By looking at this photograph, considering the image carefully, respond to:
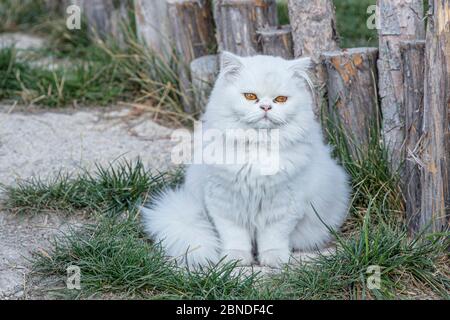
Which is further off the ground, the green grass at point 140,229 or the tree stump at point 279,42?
the tree stump at point 279,42

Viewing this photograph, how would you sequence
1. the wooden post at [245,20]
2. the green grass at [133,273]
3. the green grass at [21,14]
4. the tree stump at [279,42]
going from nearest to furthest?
1. the green grass at [133,273]
2. the tree stump at [279,42]
3. the wooden post at [245,20]
4. the green grass at [21,14]

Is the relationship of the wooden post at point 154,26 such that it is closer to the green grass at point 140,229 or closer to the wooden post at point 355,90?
the green grass at point 140,229

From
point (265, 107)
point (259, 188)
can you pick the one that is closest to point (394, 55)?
point (265, 107)

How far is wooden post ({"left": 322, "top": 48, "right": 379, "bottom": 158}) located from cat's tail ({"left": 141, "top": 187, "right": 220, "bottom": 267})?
3.08 ft

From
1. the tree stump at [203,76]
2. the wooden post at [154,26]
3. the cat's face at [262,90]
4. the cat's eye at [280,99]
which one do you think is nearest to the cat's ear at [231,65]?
the cat's face at [262,90]

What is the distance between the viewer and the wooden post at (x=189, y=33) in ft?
16.7

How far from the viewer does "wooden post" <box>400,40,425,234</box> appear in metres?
3.54

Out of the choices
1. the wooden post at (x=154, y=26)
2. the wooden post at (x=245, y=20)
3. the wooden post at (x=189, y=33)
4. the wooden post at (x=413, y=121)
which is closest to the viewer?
the wooden post at (x=413, y=121)

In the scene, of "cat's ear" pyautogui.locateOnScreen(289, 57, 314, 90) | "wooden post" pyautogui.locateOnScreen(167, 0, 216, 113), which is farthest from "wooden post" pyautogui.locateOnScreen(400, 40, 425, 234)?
"wooden post" pyautogui.locateOnScreen(167, 0, 216, 113)

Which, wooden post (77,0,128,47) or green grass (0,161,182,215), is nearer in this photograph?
green grass (0,161,182,215)

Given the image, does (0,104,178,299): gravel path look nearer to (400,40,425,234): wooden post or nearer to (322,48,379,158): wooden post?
(322,48,379,158): wooden post

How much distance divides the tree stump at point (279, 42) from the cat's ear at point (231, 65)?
2.87ft

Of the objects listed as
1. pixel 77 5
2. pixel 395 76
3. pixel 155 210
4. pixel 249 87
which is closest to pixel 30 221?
pixel 155 210

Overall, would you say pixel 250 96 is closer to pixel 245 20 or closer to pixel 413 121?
pixel 413 121
